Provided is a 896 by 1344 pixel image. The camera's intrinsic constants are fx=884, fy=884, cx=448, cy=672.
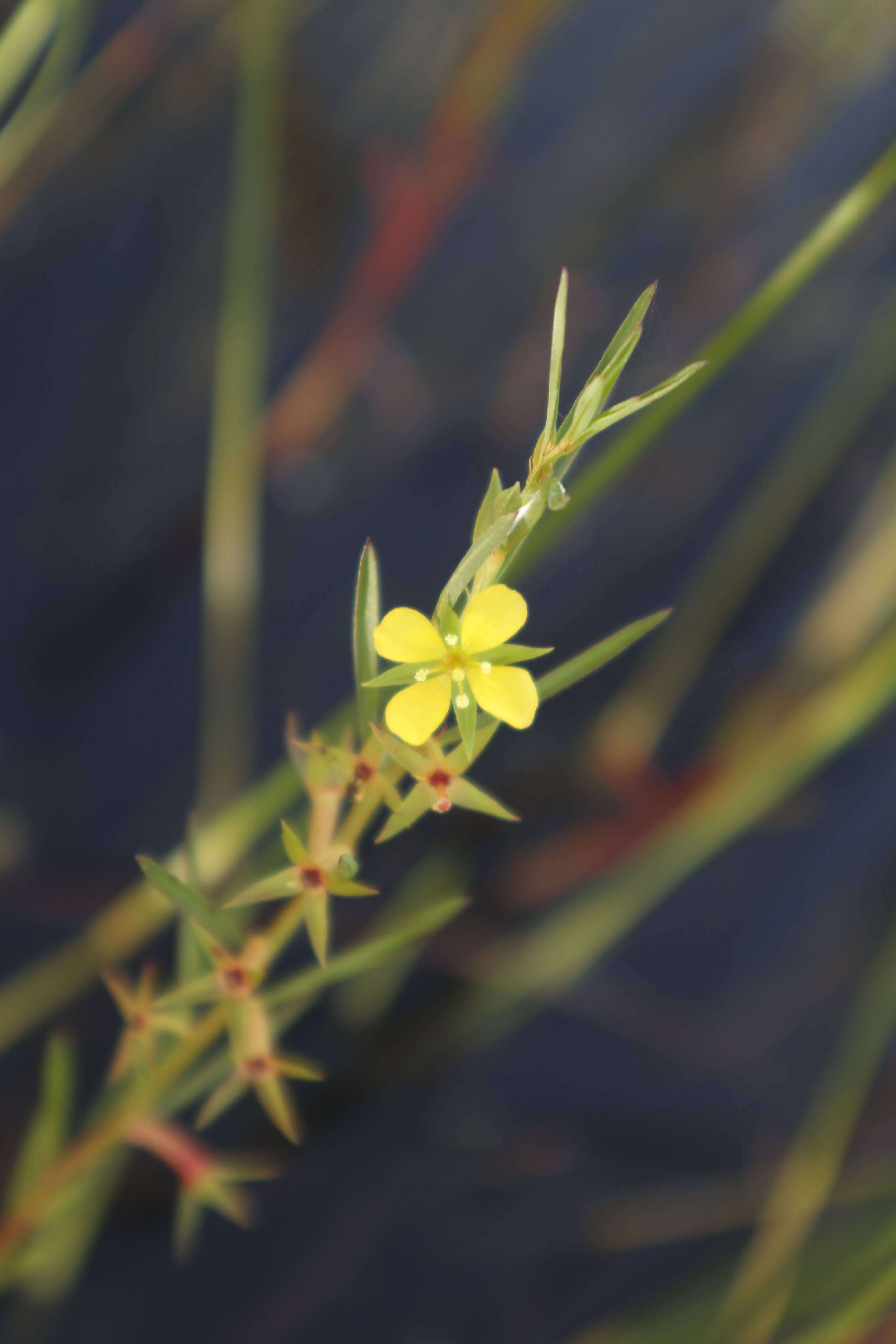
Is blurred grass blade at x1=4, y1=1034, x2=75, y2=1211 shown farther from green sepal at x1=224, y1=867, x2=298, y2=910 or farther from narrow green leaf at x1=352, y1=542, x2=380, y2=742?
narrow green leaf at x1=352, y1=542, x2=380, y2=742

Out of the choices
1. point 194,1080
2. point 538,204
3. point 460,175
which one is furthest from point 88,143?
point 194,1080

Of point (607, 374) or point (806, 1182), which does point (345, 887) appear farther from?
point (806, 1182)

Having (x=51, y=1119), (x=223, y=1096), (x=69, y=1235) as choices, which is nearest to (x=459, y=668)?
(x=223, y=1096)

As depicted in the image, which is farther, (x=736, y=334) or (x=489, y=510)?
(x=736, y=334)

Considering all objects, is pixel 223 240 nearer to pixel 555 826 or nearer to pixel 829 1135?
pixel 555 826

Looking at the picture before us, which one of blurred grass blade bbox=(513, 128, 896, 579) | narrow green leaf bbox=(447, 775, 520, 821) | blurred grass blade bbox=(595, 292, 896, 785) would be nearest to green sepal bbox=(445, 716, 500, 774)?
narrow green leaf bbox=(447, 775, 520, 821)

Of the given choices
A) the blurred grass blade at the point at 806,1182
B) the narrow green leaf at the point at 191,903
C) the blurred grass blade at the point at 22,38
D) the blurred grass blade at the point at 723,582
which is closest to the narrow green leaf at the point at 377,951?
the narrow green leaf at the point at 191,903
